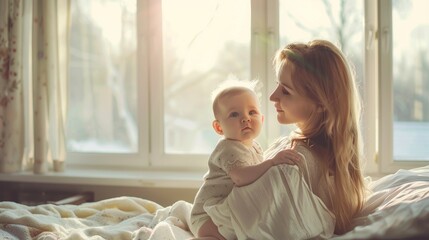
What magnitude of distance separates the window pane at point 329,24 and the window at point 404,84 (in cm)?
12

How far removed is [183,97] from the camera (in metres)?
2.63

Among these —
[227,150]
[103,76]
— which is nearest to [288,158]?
[227,150]

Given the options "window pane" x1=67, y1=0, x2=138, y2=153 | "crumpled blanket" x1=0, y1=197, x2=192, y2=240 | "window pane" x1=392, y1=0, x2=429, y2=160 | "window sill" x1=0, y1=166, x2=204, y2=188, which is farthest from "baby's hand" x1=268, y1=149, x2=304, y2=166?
"window pane" x1=67, y1=0, x2=138, y2=153

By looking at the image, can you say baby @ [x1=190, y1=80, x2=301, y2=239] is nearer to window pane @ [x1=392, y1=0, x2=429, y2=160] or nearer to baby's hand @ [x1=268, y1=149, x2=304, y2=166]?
baby's hand @ [x1=268, y1=149, x2=304, y2=166]

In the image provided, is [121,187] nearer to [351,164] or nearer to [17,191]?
[17,191]

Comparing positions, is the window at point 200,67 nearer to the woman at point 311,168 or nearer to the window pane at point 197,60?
the window pane at point 197,60

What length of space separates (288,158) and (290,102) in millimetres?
173

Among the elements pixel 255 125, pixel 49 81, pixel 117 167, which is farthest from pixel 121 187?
→ pixel 255 125

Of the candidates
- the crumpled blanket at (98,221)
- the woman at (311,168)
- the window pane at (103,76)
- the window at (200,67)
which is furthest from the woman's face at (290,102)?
the window pane at (103,76)

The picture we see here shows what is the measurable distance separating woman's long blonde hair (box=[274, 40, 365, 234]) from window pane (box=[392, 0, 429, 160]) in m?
1.09

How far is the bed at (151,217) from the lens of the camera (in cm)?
96

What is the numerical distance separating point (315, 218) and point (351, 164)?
0.21 metres

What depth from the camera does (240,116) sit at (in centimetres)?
147

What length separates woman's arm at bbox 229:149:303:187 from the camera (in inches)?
50.9
